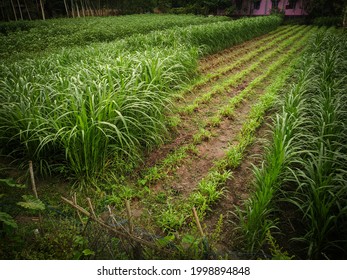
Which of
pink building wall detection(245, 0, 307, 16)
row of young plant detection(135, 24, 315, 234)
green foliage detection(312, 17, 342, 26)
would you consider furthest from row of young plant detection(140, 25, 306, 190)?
pink building wall detection(245, 0, 307, 16)

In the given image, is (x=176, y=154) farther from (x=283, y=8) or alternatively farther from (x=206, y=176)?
(x=283, y=8)

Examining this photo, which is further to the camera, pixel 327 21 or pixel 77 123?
pixel 327 21

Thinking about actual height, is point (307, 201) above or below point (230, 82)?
below

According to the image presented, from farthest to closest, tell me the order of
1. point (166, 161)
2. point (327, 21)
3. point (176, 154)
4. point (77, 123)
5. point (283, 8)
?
point (283, 8), point (327, 21), point (176, 154), point (166, 161), point (77, 123)

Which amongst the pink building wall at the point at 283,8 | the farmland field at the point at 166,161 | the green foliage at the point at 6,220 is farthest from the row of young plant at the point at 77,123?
the pink building wall at the point at 283,8

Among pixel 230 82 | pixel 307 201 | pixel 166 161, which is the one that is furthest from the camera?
pixel 230 82

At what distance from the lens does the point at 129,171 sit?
9.26 feet

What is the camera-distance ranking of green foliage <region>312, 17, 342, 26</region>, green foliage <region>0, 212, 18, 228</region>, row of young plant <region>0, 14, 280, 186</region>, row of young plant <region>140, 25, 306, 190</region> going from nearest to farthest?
green foliage <region>0, 212, 18, 228</region> → row of young plant <region>0, 14, 280, 186</region> → row of young plant <region>140, 25, 306, 190</region> → green foliage <region>312, 17, 342, 26</region>

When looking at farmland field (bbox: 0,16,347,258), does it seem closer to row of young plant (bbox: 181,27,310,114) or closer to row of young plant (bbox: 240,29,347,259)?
row of young plant (bbox: 240,29,347,259)

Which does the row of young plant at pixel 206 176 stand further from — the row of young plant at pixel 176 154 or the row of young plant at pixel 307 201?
the row of young plant at pixel 307 201

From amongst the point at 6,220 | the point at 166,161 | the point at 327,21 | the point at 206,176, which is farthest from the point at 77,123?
the point at 327,21

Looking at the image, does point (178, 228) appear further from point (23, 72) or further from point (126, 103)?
point (23, 72)

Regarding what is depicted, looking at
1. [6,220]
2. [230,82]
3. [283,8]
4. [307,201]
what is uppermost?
[283,8]
